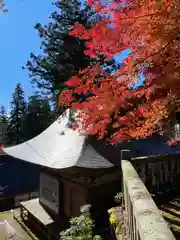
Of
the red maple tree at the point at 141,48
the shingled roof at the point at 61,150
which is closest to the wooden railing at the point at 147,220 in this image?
the red maple tree at the point at 141,48

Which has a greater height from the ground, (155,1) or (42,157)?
(155,1)

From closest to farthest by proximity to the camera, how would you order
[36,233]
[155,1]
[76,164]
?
[155,1]
[76,164]
[36,233]

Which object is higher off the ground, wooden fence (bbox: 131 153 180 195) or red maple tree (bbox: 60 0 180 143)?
red maple tree (bbox: 60 0 180 143)

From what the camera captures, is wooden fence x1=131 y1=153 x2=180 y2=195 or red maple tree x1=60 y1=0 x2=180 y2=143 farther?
wooden fence x1=131 y1=153 x2=180 y2=195

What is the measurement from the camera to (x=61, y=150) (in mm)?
7555

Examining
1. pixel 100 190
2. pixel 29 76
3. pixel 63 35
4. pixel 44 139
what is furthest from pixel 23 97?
pixel 100 190

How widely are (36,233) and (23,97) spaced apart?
2624 cm

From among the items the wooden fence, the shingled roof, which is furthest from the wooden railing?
the shingled roof

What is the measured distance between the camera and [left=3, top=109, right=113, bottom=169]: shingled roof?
6383 millimetres

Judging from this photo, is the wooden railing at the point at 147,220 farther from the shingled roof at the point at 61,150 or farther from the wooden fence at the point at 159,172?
the shingled roof at the point at 61,150

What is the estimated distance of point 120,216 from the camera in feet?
11.9

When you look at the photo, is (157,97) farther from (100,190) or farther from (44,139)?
(44,139)

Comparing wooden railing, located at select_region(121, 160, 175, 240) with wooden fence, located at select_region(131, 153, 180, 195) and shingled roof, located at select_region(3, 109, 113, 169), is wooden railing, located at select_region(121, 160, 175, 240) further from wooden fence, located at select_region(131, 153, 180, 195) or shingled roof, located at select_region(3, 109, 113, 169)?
shingled roof, located at select_region(3, 109, 113, 169)

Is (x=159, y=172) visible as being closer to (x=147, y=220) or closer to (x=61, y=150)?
(x=147, y=220)
